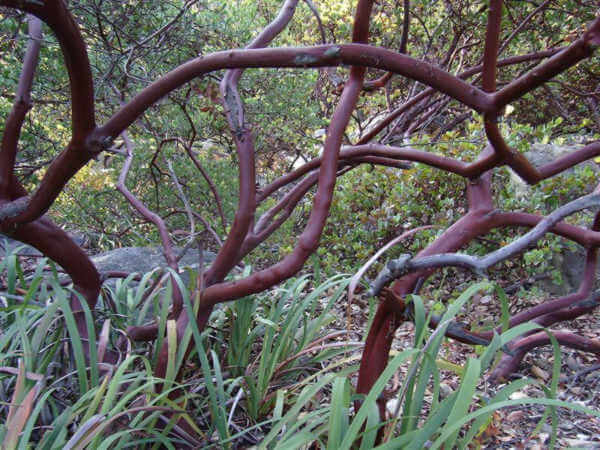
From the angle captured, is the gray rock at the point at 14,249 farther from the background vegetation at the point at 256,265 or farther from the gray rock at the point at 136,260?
the gray rock at the point at 136,260

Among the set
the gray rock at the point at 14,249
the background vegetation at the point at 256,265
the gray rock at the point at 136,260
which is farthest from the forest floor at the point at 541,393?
the gray rock at the point at 14,249

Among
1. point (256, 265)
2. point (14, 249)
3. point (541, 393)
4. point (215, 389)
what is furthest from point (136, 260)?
point (541, 393)

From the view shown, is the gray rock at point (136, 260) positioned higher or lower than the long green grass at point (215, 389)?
higher

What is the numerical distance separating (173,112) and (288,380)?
323 centimetres

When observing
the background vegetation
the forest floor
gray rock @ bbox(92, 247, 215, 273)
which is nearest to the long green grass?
the background vegetation

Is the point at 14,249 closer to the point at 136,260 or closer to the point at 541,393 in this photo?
the point at 136,260

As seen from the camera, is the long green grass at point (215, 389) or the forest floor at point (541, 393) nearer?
the long green grass at point (215, 389)

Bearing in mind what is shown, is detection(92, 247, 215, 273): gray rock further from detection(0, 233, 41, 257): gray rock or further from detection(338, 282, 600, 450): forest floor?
detection(338, 282, 600, 450): forest floor

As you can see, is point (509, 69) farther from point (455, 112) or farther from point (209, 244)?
point (209, 244)

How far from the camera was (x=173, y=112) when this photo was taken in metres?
4.25

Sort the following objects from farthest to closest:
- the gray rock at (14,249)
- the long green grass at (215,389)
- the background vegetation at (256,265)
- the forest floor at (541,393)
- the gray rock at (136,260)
A: 1. the gray rock at (136,260)
2. the gray rock at (14,249)
3. the forest floor at (541,393)
4. the background vegetation at (256,265)
5. the long green grass at (215,389)

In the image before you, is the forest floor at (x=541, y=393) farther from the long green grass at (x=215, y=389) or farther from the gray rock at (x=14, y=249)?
the gray rock at (x=14, y=249)

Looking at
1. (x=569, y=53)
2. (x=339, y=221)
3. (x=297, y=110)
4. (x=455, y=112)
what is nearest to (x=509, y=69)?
(x=455, y=112)

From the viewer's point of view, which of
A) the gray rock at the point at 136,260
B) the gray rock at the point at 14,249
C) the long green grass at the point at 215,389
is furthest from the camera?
the gray rock at the point at 136,260
